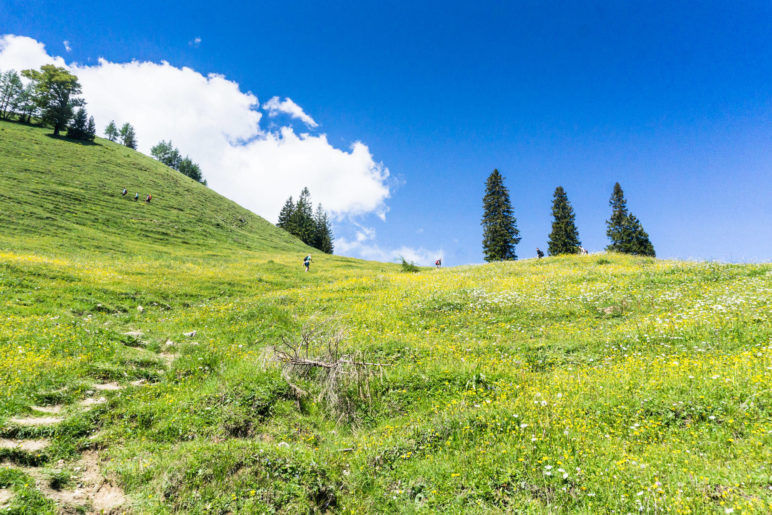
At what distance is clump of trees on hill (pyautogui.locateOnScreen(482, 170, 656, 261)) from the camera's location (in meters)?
50.5

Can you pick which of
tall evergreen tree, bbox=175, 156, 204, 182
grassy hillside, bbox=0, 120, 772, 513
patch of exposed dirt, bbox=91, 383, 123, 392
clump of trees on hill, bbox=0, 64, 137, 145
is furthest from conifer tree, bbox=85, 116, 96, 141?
patch of exposed dirt, bbox=91, 383, 123, 392

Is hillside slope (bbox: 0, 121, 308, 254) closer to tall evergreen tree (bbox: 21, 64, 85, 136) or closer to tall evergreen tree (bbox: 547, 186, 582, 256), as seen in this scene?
tall evergreen tree (bbox: 21, 64, 85, 136)

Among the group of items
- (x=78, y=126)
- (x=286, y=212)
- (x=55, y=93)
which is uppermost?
(x=55, y=93)

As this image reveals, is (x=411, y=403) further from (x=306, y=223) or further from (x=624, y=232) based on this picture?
(x=306, y=223)

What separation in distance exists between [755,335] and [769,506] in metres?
6.87

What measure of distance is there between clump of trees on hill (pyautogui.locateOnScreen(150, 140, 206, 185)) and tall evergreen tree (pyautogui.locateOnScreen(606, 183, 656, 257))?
12447 centimetres

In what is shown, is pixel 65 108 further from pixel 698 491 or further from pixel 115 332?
pixel 698 491

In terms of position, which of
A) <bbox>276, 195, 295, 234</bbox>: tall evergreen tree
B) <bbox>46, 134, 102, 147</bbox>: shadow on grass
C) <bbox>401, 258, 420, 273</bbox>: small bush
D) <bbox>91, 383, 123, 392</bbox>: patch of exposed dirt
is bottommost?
<bbox>91, 383, 123, 392</bbox>: patch of exposed dirt

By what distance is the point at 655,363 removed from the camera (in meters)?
8.12

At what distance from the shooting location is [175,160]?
121812 millimetres

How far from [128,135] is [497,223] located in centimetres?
13733

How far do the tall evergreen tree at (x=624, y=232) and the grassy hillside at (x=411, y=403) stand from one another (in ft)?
133

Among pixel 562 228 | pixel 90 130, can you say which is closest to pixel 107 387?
pixel 562 228

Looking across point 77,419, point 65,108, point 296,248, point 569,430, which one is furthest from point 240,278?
point 65,108
